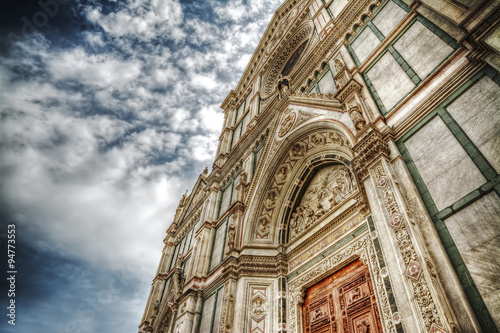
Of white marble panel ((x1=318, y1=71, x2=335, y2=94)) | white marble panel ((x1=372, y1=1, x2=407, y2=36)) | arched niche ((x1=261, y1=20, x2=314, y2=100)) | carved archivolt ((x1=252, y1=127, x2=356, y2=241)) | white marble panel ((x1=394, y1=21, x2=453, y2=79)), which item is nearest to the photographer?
white marble panel ((x1=394, y1=21, x2=453, y2=79))

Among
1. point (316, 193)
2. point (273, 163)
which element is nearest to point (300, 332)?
point (316, 193)

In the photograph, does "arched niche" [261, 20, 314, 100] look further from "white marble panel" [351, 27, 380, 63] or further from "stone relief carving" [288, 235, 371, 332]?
"stone relief carving" [288, 235, 371, 332]

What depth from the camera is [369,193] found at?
5.82 metres

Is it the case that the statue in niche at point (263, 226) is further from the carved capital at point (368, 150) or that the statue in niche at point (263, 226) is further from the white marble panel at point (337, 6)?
the white marble panel at point (337, 6)

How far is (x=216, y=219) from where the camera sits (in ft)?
44.5

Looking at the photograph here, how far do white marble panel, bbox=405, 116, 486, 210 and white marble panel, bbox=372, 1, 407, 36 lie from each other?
3.87 m

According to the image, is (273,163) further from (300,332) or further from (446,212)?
(446,212)

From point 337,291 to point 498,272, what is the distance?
4128 mm

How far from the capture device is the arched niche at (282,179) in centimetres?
989

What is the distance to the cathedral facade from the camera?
4.23m

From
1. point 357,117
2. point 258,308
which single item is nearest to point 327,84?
point 357,117

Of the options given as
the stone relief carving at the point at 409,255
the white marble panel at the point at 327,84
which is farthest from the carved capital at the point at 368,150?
the white marble panel at the point at 327,84

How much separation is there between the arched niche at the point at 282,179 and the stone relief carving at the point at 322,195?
300 mm

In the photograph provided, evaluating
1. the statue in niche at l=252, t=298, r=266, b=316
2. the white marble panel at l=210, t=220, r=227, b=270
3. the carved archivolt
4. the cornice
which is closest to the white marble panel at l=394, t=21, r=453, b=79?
the cornice
